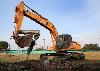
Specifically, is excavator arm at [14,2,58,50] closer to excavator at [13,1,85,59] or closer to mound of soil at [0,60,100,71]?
excavator at [13,1,85,59]

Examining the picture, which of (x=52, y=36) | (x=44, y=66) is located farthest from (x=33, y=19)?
(x=44, y=66)

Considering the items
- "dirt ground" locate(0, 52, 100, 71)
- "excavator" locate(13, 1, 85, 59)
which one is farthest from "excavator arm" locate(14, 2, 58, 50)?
"dirt ground" locate(0, 52, 100, 71)

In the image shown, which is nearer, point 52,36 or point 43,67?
point 43,67

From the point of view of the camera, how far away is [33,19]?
28.3m

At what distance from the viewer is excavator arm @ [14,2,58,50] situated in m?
24.9

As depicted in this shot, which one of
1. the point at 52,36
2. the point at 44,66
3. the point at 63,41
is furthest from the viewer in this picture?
the point at 52,36

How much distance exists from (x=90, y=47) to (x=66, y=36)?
100450 millimetres

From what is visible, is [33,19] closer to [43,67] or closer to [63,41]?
[63,41]

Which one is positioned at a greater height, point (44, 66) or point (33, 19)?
point (33, 19)

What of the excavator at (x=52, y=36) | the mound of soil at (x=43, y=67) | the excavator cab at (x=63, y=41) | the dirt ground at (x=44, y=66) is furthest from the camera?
the excavator cab at (x=63, y=41)

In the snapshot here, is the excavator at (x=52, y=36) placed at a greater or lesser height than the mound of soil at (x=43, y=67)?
greater

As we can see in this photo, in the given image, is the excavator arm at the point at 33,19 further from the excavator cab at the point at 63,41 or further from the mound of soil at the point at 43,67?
the mound of soil at the point at 43,67

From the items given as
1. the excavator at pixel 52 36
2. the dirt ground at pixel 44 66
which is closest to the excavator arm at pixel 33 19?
the excavator at pixel 52 36

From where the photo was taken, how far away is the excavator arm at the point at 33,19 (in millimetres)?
24853
